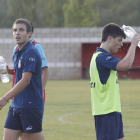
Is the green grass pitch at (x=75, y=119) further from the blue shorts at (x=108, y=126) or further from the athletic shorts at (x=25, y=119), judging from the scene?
the blue shorts at (x=108, y=126)

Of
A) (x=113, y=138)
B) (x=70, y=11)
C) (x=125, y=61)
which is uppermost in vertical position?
(x=70, y=11)

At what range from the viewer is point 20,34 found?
5363mm

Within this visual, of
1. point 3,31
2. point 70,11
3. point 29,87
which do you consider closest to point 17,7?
point 70,11

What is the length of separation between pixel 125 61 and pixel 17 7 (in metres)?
56.3

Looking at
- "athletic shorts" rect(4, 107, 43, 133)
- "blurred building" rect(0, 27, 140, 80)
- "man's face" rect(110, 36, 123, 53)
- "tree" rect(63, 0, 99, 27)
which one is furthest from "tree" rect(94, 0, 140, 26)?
"man's face" rect(110, 36, 123, 53)

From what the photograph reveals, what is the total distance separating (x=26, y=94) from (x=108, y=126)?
3.87 feet

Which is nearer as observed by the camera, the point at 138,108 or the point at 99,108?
the point at 99,108

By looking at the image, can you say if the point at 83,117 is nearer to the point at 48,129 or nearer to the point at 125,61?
the point at 48,129

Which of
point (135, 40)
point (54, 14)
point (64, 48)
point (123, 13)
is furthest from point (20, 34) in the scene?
point (123, 13)

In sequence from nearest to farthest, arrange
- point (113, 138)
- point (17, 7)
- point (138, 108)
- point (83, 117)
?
point (113, 138) → point (83, 117) → point (138, 108) → point (17, 7)

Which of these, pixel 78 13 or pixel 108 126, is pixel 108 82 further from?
pixel 78 13

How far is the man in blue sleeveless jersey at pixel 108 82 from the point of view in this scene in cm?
482

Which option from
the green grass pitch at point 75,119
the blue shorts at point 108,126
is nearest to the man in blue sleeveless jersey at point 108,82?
the blue shorts at point 108,126

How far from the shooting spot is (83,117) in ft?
37.5
